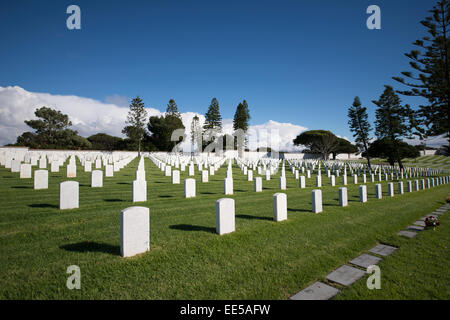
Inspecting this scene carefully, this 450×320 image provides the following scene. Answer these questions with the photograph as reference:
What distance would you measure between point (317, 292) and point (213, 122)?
5549 cm

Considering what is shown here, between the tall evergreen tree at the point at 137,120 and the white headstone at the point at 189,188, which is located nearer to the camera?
the white headstone at the point at 189,188

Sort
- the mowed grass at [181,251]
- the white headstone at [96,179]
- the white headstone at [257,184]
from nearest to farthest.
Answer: the mowed grass at [181,251] → the white headstone at [96,179] → the white headstone at [257,184]

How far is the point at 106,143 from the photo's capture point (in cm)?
6450

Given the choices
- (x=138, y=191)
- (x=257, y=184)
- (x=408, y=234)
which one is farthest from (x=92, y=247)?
(x=257, y=184)

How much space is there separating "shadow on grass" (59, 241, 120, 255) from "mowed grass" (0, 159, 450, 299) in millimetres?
16

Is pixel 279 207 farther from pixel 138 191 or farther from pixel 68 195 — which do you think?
pixel 68 195

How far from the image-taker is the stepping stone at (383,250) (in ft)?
13.1

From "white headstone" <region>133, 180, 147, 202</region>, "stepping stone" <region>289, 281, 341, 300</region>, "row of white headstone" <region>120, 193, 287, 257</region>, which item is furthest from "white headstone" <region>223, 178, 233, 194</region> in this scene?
"stepping stone" <region>289, 281, 341, 300</region>

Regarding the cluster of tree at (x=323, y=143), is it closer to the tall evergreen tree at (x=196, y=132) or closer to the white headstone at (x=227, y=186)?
the tall evergreen tree at (x=196, y=132)

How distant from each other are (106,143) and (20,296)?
72.2m

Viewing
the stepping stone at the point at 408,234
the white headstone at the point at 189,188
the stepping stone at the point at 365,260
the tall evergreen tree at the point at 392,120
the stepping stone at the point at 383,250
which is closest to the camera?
the stepping stone at the point at 365,260

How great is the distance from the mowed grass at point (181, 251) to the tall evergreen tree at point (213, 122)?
51.2 metres

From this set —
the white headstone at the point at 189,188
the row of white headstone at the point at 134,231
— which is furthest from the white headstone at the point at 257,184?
the row of white headstone at the point at 134,231

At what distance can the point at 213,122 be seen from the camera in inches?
2228
